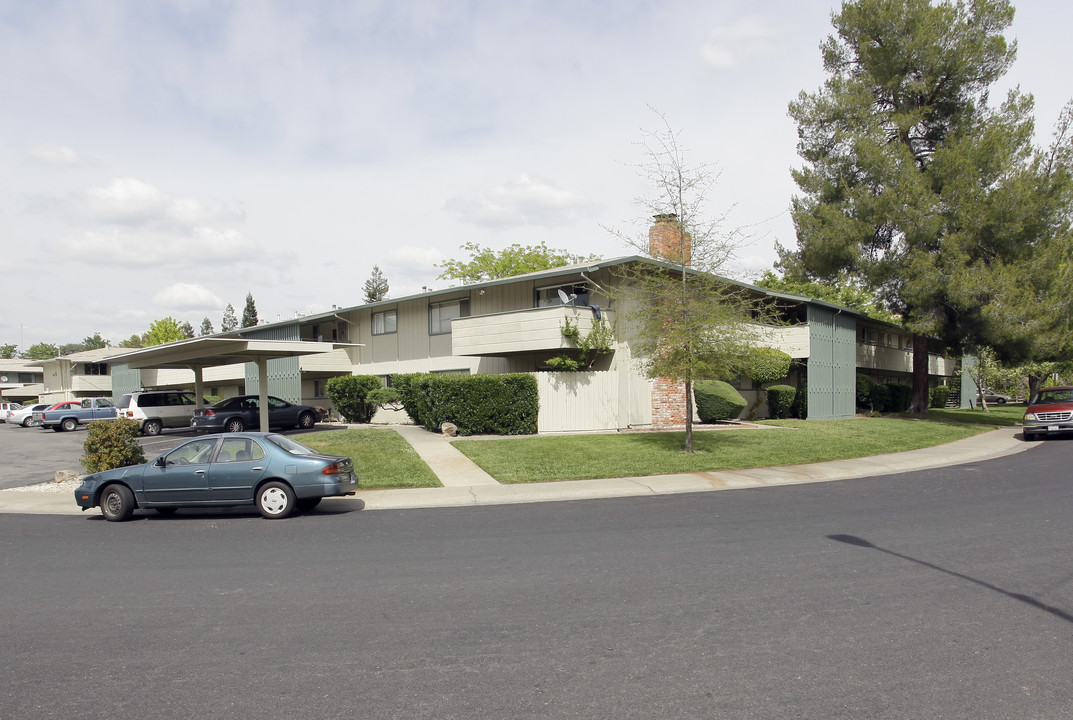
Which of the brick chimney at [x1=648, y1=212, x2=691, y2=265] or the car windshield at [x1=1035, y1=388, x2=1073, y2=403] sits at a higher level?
the brick chimney at [x1=648, y1=212, x2=691, y2=265]

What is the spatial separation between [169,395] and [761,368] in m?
23.9

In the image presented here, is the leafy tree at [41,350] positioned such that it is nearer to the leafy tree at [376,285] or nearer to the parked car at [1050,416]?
the leafy tree at [376,285]

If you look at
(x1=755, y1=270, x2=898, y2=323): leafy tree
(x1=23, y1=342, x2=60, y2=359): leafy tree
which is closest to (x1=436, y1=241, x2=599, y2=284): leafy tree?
(x1=755, y1=270, x2=898, y2=323): leafy tree

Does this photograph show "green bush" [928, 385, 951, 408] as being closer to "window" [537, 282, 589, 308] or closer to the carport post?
"window" [537, 282, 589, 308]

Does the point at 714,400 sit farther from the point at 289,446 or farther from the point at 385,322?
the point at 289,446

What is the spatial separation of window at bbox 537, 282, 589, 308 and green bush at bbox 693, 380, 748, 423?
5.14 meters

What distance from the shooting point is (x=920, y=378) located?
32.8 metres

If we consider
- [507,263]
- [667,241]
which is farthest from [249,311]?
[667,241]

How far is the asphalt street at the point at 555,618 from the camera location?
4.39 meters

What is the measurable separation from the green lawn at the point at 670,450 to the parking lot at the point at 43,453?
10.1m

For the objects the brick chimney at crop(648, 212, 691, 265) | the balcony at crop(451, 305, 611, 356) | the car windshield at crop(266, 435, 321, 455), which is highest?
the brick chimney at crop(648, 212, 691, 265)

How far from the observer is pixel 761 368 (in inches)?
1040

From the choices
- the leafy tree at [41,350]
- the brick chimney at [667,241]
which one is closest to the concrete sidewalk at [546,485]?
the brick chimney at [667,241]

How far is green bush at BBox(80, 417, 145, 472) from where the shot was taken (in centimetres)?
1491
